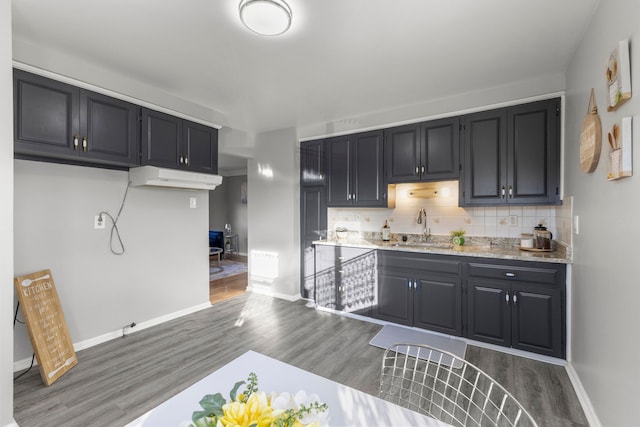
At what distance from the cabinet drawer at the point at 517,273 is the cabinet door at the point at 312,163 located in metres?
2.23

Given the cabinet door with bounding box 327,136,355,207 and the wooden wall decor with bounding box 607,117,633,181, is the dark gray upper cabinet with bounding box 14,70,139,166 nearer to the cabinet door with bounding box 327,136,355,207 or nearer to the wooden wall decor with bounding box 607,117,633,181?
the cabinet door with bounding box 327,136,355,207

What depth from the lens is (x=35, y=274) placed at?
96.2 inches

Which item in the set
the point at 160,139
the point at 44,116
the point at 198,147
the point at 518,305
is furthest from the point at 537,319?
the point at 44,116

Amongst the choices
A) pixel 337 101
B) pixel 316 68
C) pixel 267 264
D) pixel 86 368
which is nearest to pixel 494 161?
pixel 337 101

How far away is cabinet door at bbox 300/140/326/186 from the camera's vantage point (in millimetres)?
4195

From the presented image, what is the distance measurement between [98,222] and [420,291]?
11.0 ft

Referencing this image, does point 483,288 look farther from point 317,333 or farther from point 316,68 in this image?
point 316,68

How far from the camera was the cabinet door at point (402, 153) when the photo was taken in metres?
3.42

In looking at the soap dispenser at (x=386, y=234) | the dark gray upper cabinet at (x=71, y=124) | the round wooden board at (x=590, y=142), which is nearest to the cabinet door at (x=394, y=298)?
the soap dispenser at (x=386, y=234)

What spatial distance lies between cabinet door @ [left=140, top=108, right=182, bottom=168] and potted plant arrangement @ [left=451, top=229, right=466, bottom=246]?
3.22 m

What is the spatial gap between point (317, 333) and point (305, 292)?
1.19 metres

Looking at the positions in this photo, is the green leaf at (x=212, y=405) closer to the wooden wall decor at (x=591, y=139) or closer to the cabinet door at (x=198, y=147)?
the wooden wall decor at (x=591, y=139)

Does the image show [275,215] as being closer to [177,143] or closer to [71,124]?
[177,143]

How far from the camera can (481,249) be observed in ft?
10.00
